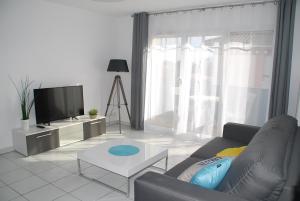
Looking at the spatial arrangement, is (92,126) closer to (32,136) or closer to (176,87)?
(32,136)

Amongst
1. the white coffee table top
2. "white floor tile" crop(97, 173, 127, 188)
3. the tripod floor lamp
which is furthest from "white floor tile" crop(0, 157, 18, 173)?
the tripod floor lamp

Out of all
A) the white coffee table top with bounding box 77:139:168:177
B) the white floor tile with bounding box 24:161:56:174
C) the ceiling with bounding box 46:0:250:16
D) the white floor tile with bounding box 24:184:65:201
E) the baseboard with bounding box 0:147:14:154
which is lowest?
the white floor tile with bounding box 24:184:65:201

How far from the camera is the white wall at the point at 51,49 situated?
3809mm

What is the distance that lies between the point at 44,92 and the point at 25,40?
949 millimetres

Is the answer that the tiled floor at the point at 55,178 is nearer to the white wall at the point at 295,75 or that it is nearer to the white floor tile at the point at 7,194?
the white floor tile at the point at 7,194

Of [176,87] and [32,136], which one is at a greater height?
[176,87]

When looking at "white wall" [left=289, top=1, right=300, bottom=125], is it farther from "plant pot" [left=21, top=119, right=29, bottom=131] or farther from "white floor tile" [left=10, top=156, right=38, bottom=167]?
"plant pot" [left=21, top=119, right=29, bottom=131]

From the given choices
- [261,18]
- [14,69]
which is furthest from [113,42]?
[261,18]

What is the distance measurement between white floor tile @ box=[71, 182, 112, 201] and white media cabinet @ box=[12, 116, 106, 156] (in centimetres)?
141

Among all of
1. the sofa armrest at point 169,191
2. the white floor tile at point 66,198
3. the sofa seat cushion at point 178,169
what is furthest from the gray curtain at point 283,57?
the white floor tile at point 66,198

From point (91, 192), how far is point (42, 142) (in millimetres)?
1587

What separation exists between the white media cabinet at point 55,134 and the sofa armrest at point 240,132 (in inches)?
105

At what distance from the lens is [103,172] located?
3332 millimetres

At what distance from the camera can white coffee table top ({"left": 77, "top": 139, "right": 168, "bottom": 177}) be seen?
2.61m
